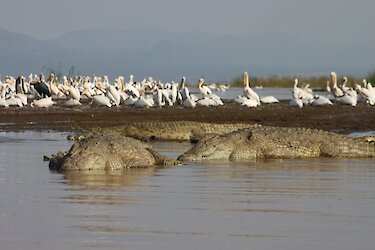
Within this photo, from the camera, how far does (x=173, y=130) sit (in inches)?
738

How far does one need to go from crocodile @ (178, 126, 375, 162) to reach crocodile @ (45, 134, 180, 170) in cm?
134

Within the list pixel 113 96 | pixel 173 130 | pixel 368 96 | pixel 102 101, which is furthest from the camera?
pixel 368 96

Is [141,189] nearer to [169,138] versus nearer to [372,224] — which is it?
[372,224]

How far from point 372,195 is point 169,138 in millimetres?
9208

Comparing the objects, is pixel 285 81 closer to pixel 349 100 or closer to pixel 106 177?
pixel 349 100

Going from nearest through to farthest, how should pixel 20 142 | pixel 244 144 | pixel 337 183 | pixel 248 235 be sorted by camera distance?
pixel 248 235 → pixel 337 183 → pixel 244 144 → pixel 20 142

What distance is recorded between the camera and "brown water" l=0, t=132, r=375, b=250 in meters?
6.91

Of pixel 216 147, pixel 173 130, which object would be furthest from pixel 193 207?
pixel 173 130

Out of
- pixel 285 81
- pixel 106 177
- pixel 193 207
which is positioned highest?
pixel 285 81

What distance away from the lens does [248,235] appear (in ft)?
23.4

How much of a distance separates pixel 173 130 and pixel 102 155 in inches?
274

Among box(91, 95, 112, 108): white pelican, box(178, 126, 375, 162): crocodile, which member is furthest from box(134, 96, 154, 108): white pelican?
box(178, 126, 375, 162): crocodile

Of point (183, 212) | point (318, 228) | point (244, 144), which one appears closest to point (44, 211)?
point (183, 212)

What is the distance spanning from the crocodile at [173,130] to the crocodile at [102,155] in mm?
5892
